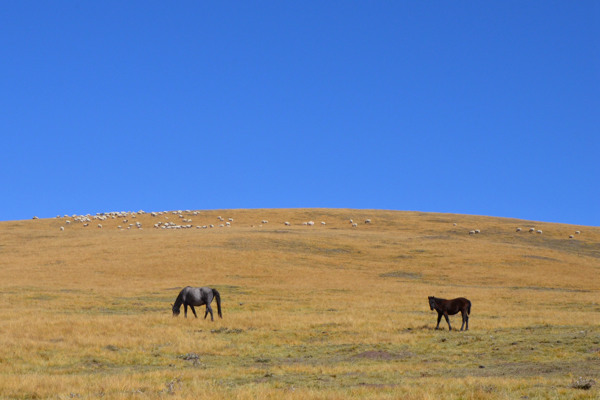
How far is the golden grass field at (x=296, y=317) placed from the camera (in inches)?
608

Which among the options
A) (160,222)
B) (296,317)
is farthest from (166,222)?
(296,317)

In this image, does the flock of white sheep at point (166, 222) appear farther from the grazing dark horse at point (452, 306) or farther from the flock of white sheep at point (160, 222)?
the grazing dark horse at point (452, 306)

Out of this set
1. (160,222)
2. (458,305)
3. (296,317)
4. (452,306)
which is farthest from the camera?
(160,222)

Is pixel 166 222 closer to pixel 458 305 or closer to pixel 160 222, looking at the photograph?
pixel 160 222

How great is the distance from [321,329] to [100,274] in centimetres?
3714

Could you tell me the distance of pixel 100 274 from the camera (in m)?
59.2

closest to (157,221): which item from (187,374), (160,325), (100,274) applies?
(100,274)

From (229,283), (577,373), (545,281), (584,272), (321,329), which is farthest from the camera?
(584,272)

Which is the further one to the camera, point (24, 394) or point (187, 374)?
point (187, 374)

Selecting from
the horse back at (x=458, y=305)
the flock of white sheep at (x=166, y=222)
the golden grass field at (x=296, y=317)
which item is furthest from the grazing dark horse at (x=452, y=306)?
the flock of white sheep at (x=166, y=222)

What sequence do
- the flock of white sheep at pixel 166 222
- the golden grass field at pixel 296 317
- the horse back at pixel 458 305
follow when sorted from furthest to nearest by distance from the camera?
the flock of white sheep at pixel 166 222 → the horse back at pixel 458 305 → the golden grass field at pixel 296 317

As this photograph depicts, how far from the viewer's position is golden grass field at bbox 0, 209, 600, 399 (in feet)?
50.7

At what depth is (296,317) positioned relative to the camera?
3166cm

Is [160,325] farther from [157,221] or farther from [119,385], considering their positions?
[157,221]
